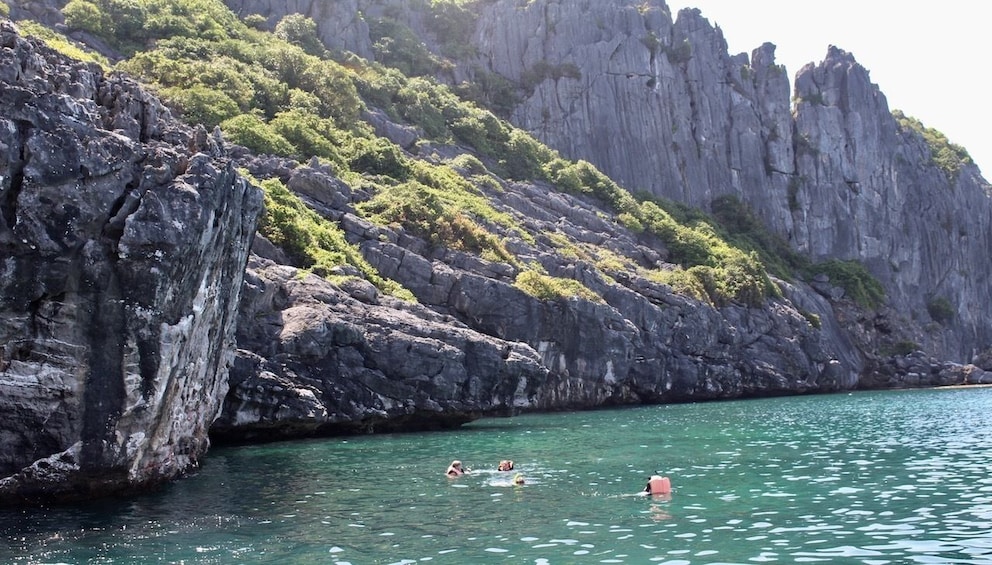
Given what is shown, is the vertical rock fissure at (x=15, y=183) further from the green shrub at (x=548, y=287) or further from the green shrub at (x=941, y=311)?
the green shrub at (x=941, y=311)

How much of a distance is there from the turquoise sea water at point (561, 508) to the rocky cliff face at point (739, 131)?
62557mm

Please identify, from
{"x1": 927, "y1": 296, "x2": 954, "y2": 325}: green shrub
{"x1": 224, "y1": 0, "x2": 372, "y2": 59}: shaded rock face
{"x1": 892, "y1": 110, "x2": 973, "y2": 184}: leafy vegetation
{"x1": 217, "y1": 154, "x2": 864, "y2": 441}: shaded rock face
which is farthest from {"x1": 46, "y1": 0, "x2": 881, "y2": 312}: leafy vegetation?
{"x1": 892, "y1": 110, "x2": 973, "y2": 184}: leafy vegetation

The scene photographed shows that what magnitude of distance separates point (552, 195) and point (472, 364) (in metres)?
36.7

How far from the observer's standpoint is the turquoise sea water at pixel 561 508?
1549cm

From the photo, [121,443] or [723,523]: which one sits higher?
[121,443]

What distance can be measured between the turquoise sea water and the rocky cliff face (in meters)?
62.6

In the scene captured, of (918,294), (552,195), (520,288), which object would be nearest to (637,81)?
(552,195)

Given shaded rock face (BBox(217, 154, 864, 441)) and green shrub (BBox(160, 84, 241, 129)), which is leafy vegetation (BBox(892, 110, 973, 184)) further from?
green shrub (BBox(160, 84, 241, 129))

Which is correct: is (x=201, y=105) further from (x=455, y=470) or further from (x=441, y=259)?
(x=455, y=470)

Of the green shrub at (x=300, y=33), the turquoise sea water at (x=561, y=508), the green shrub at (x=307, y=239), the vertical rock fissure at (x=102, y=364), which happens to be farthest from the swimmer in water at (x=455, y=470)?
the green shrub at (x=300, y=33)

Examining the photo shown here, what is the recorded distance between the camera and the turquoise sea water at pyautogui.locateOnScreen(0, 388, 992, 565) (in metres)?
15.5

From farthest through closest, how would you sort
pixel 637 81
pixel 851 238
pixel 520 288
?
pixel 851 238, pixel 637 81, pixel 520 288

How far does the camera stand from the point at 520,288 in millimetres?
52312

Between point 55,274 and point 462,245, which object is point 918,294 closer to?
point 462,245
